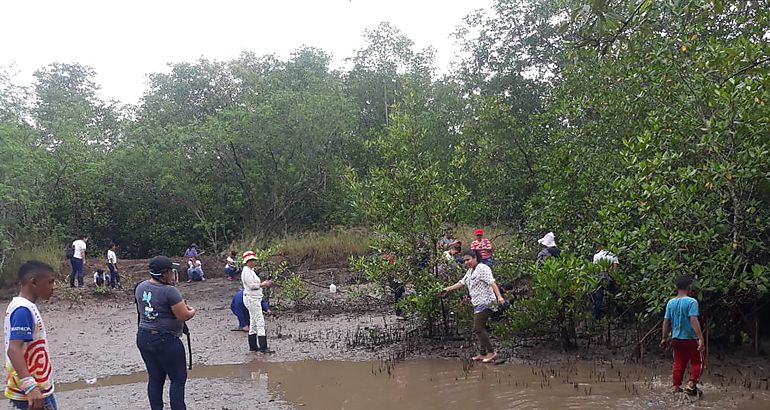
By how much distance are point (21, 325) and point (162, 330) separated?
1.56 m

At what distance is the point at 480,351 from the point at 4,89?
Result: 24.7m

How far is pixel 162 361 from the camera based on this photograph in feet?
19.5

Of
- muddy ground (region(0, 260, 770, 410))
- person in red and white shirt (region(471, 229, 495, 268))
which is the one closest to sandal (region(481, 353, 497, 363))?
muddy ground (region(0, 260, 770, 410))

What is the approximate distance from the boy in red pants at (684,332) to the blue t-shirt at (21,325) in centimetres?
625

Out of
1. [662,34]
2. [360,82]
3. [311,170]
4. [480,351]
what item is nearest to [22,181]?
[311,170]

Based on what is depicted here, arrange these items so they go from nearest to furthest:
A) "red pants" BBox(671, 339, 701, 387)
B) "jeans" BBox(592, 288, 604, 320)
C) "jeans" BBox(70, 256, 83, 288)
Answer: "red pants" BBox(671, 339, 701, 387), "jeans" BBox(592, 288, 604, 320), "jeans" BBox(70, 256, 83, 288)

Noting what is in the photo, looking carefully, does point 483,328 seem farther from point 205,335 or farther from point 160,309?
point 205,335

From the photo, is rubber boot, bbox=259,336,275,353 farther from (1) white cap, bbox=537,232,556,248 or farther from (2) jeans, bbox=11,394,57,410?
(2) jeans, bbox=11,394,57,410

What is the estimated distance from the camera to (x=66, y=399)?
809cm

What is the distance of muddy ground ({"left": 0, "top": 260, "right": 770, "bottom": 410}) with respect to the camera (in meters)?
8.16

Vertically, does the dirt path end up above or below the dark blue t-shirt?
below

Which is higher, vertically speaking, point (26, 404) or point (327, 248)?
point (327, 248)

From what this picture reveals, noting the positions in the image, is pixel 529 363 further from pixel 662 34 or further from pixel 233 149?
pixel 233 149

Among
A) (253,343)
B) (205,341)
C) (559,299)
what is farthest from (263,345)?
(559,299)
